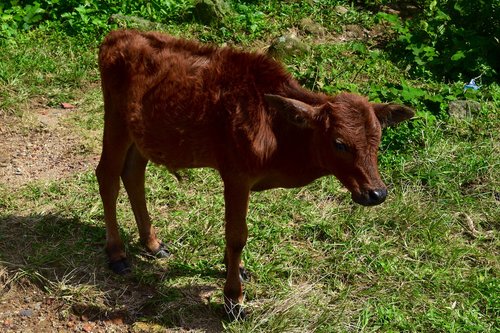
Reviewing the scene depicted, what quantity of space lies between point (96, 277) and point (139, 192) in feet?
2.53

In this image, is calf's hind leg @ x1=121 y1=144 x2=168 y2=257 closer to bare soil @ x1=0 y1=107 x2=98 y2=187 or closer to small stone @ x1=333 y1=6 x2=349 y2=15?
bare soil @ x1=0 y1=107 x2=98 y2=187

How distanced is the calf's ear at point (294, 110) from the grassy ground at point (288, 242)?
4.74 ft

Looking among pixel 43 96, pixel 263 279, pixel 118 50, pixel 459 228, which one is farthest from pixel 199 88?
pixel 43 96

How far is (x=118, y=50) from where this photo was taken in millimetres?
4945

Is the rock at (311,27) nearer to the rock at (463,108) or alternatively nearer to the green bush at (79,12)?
the green bush at (79,12)

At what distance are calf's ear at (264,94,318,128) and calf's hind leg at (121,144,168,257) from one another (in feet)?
5.09

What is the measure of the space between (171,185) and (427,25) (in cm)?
484

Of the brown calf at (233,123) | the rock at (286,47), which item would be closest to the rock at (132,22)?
the rock at (286,47)

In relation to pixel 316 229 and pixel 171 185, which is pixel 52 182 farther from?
pixel 316 229

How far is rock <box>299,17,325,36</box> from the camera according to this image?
944 cm

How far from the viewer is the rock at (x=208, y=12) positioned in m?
9.29

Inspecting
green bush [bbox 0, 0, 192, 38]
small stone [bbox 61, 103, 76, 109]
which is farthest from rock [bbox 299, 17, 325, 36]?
small stone [bbox 61, 103, 76, 109]

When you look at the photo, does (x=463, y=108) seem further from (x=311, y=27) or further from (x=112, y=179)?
(x=112, y=179)

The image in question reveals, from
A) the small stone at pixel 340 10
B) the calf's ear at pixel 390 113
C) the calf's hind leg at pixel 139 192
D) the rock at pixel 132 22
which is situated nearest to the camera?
the calf's ear at pixel 390 113
